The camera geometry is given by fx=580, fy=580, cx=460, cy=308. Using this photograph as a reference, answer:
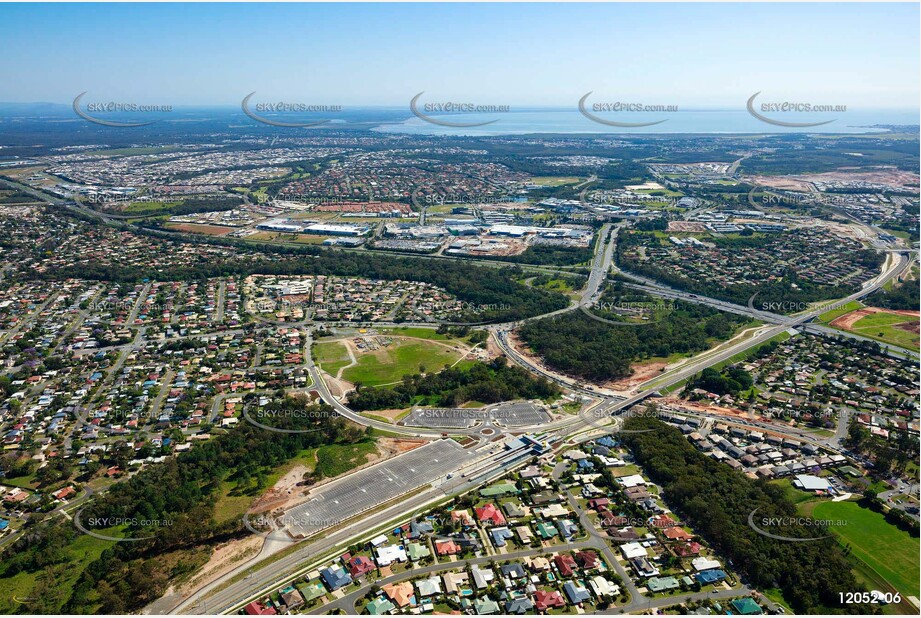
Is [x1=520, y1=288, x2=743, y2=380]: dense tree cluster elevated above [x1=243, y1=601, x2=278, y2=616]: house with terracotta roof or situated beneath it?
elevated above

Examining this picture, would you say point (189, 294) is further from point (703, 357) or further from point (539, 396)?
point (703, 357)

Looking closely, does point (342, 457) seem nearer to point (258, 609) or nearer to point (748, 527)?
point (258, 609)

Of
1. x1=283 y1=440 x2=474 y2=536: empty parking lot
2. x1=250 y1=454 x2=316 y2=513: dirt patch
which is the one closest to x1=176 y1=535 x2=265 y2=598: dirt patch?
x1=283 y1=440 x2=474 y2=536: empty parking lot

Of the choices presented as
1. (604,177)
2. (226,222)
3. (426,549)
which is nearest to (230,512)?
(426,549)

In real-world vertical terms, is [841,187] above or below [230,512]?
above

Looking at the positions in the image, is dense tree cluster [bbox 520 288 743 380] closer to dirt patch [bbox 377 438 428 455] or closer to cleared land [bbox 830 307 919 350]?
cleared land [bbox 830 307 919 350]

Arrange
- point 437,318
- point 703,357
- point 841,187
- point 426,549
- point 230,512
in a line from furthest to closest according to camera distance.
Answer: point 841,187, point 437,318, point 703,357, point 230,512, point 426,549
